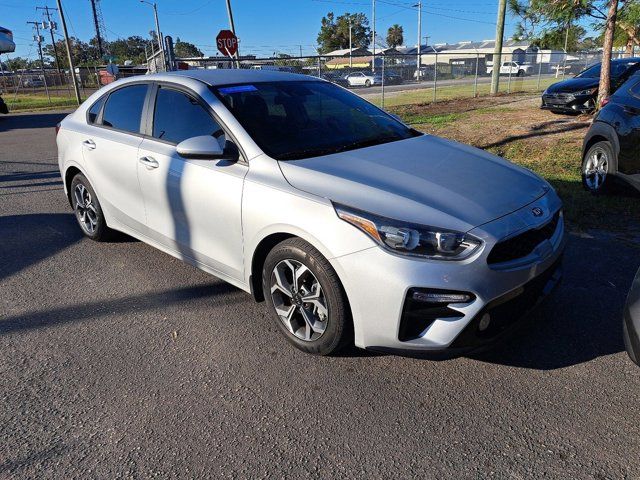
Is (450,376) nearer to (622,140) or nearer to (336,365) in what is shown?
(336,365)

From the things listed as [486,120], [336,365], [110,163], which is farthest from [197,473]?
[486,120]

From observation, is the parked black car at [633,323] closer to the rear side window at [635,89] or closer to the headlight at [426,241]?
the headlight at [426,241]

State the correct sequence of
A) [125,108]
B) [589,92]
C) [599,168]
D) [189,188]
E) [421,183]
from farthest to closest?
[589,92] → [599,168] → [125,108] → [189,188] → [421,183]

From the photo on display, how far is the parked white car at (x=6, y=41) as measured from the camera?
76.4 ft

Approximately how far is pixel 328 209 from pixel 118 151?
7.67ft

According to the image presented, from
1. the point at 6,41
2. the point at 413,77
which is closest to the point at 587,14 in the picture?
the point at 413,77

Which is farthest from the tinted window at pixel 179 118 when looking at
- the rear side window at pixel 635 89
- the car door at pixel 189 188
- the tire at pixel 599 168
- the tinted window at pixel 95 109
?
the rear side window at pixel 635 89

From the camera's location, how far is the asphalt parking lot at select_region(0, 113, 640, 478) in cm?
225

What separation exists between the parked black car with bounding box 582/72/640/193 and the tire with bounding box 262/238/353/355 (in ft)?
12.9

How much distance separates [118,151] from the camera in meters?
4.12

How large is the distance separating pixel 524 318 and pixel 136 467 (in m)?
2.12

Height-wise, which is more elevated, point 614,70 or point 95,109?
point 95,109

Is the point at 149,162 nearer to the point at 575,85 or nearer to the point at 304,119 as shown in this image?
the point at 304,119

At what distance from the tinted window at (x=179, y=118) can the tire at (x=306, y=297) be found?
109 cm
